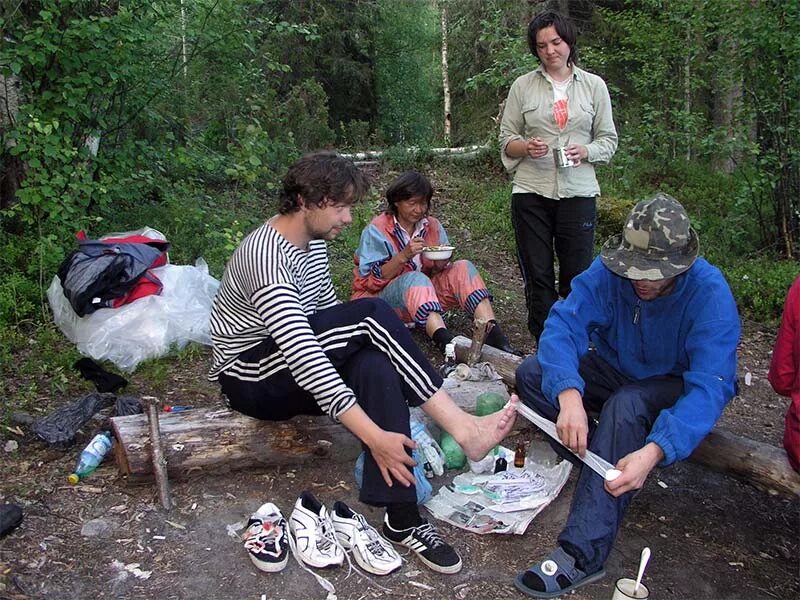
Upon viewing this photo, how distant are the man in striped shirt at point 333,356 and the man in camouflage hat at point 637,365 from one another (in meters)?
0.30

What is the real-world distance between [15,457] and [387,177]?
22.9ft

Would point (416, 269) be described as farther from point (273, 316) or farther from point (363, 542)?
point (363, 542)

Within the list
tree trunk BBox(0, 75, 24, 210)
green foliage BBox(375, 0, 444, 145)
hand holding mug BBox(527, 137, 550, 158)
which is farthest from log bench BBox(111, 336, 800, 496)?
green foliage BBox(375, 0, 444, 145)

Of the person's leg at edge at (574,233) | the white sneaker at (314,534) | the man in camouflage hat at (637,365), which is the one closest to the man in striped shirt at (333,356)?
the white sneaker at (314,534)

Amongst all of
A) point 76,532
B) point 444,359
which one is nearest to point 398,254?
point 444,359

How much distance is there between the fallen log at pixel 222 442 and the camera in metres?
3.03

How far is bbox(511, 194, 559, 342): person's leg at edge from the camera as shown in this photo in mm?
4332

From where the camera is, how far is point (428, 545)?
2652mm

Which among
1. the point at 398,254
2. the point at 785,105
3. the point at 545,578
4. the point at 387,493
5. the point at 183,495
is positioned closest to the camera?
the point at 545,578

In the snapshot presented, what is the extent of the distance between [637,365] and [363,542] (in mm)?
1254

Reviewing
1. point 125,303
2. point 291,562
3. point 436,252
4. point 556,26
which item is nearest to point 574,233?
point 436,252

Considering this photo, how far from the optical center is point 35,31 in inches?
184

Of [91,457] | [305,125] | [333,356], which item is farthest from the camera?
[305,125]

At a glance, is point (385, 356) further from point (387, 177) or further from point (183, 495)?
point (387, 177)
